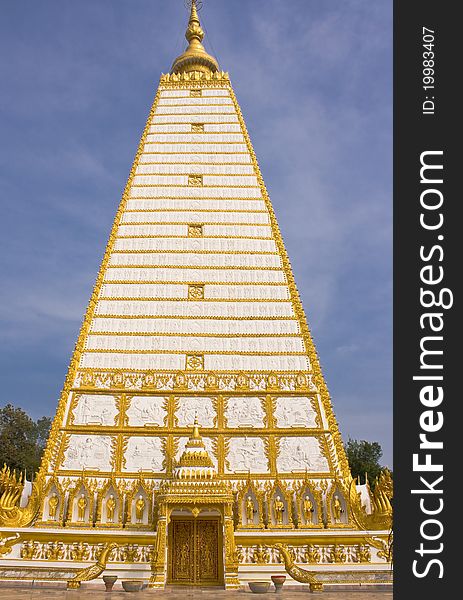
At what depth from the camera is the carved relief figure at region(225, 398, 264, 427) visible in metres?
17.6

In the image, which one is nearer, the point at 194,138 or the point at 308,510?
the point at 308,510

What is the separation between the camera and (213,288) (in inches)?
799

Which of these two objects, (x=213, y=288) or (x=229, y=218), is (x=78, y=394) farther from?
(x=229, y=218)

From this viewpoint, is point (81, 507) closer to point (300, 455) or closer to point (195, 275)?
point (300, 455)

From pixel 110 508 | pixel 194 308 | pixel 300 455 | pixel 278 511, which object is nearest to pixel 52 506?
pixel 110 508

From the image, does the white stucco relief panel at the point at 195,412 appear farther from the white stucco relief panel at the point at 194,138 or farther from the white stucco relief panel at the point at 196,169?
the white stucco relief panel at the point at 194,138

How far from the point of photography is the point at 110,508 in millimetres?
15688

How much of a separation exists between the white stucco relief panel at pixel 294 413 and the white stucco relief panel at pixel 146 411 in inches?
146

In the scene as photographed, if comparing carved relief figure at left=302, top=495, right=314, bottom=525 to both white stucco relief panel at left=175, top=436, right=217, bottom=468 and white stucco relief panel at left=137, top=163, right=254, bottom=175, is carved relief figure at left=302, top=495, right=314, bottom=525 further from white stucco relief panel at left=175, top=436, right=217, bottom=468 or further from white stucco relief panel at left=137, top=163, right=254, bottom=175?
white stucco relief panel at left=137, top=163, right=254, bottom=175

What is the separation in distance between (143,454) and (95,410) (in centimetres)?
216

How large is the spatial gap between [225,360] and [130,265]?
5354 millimetres

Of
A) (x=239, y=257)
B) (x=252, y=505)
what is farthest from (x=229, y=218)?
(x=252, y=505)

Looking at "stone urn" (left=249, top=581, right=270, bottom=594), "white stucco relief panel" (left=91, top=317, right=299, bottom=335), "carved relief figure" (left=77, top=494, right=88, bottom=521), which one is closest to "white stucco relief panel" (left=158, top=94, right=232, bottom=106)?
"white stucco relief panel" (left=91, top=317, right=299, bottom=335)

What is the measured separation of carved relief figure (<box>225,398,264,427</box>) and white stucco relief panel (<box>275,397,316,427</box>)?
1.96 ft
